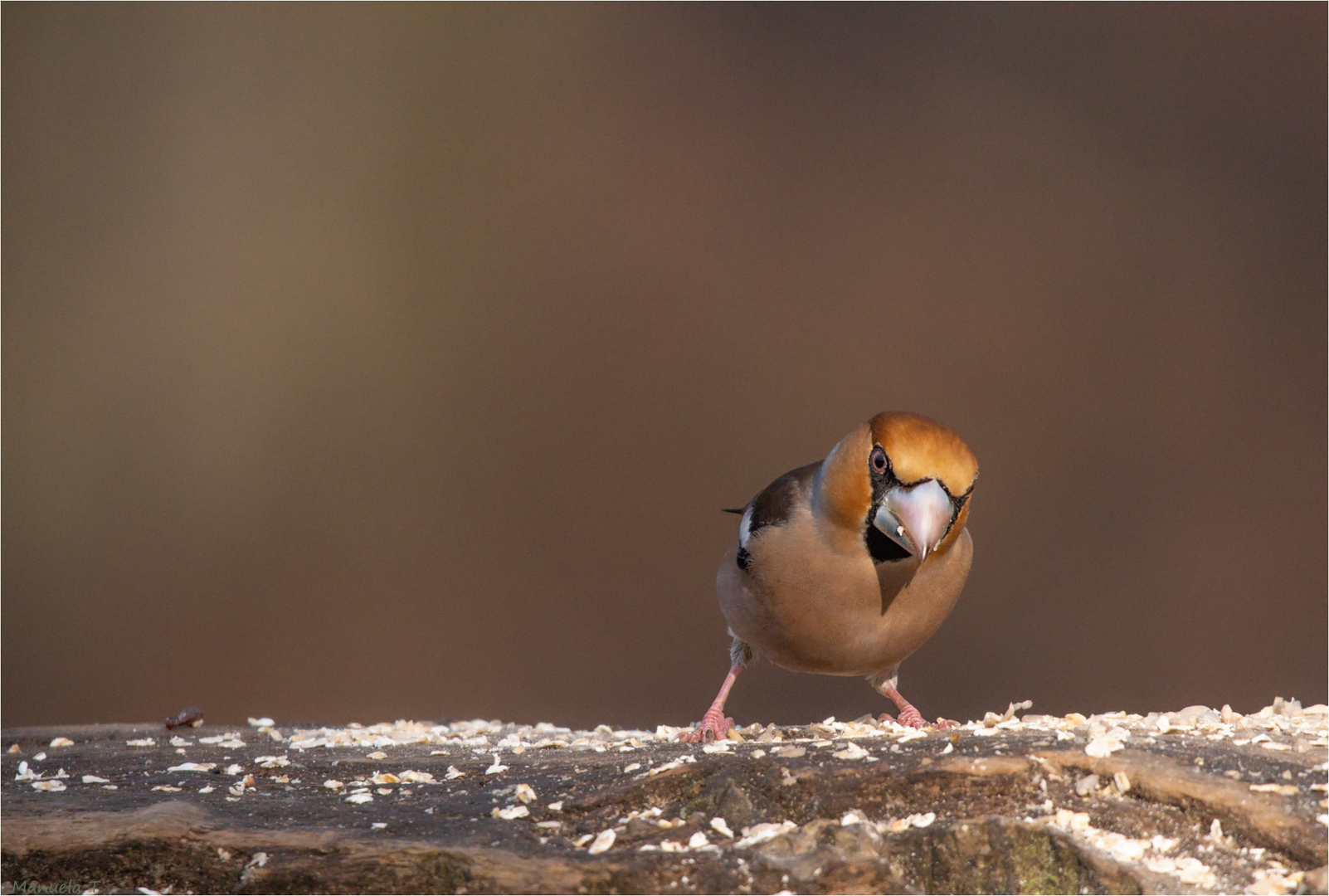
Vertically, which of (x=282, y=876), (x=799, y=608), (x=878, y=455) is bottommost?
(x=282, y=876)

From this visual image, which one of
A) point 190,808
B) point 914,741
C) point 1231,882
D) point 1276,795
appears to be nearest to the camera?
point 1231,882

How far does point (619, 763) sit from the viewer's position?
1797 millimetres

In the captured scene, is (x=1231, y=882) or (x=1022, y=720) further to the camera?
(x=1022, y=720)

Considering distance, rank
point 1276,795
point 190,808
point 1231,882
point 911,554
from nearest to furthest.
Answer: point 1231,882 → point 1276,795 → point 190,808 → point 911,554

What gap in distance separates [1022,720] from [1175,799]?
0.56 m

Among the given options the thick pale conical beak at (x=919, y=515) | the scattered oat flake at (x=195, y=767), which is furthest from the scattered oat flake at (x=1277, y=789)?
the scattered oat flake at (x=195, y=767)

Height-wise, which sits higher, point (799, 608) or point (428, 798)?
point (799, 608)

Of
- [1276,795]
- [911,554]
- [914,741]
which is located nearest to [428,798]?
[914,741]

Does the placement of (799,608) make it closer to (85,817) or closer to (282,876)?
(282,876)

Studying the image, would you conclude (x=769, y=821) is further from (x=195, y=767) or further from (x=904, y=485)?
(x=195, y=767)

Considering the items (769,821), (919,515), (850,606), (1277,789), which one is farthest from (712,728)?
(1277,789)

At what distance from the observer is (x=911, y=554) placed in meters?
2.11

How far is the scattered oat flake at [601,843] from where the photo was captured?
4.50 ft

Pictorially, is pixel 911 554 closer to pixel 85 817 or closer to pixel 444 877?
pixel 444 877
